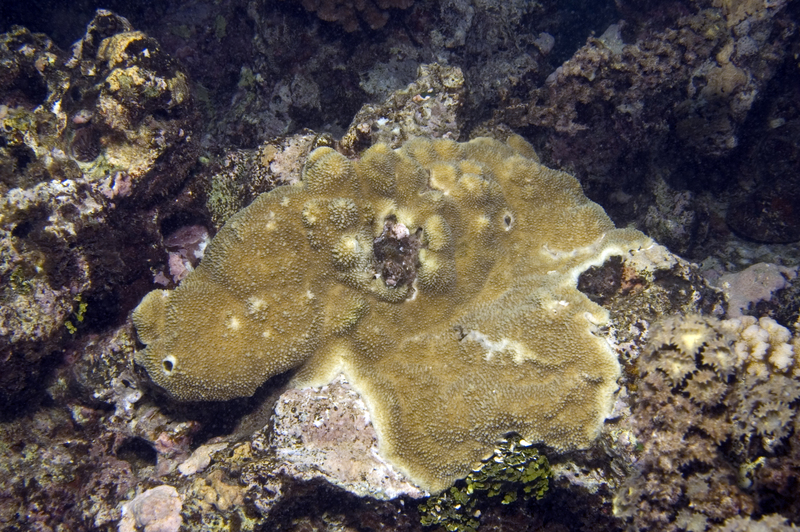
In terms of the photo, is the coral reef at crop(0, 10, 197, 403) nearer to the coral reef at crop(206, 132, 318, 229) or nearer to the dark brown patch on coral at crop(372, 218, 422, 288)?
the coral reef at crop(206, 132, 318, 229)

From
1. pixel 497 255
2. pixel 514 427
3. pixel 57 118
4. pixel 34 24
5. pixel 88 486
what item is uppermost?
pixel 34 24

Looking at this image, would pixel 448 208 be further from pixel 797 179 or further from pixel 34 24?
pixel 34 24

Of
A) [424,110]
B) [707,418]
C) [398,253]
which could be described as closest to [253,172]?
[398,253]

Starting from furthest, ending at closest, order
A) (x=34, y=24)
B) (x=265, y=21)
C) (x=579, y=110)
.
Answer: (x=34, y=24)
(x=265, y=21)
(x=579, y=110)

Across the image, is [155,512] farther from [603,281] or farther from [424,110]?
[424,110]

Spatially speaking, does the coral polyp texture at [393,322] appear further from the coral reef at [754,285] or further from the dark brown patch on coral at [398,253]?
the coral reef at [754,285]

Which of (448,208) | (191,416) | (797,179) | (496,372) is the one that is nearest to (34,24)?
(191,416)
